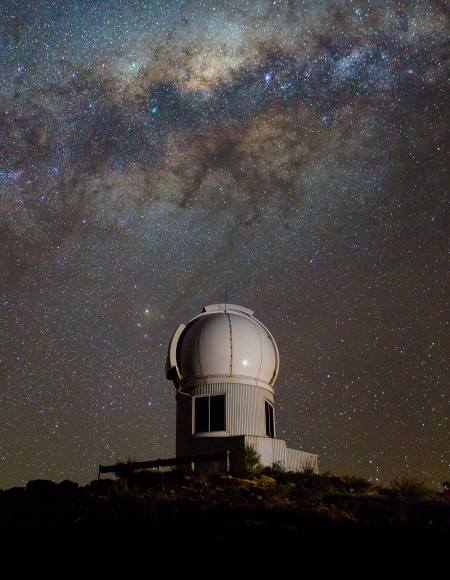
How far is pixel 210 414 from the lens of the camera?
17.8 metres

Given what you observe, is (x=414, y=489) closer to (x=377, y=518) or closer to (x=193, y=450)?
(x=377, y=518)

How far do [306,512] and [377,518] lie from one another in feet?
4.06

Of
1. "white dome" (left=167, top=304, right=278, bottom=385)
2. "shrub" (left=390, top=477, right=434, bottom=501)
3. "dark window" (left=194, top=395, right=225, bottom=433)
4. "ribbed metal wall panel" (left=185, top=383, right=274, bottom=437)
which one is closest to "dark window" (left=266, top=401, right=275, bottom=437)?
"ribbed metal wall panel" (left=185, top=383, right=274, bottom=437)

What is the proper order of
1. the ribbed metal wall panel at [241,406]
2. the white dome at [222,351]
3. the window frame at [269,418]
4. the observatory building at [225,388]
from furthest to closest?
the window frame at [269,418], the white dome at [222,351], the ribbed metal wall panel at [241,406], the observatory building at [225,388]

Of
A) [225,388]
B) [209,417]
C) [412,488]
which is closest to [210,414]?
[209,417]

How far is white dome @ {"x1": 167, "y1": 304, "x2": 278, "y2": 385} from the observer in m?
18.3

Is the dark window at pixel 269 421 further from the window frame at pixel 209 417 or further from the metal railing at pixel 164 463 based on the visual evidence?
the metal railing at pixel 164 463

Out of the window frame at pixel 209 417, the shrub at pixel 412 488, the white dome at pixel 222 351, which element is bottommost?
the shrub at pixel 412 488

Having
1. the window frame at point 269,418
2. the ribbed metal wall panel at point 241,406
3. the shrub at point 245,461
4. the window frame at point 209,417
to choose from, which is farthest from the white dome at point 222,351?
the shrub at point 245,461

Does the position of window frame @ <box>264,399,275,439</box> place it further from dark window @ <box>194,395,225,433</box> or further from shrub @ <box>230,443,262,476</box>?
shrub @ <box>230,443,262,476</box>

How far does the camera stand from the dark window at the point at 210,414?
17547mm

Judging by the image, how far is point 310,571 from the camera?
566 cm

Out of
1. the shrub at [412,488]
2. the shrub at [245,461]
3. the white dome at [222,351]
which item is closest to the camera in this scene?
the shrub at [412,488]

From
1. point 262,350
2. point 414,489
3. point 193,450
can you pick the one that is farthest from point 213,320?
point 414,489
